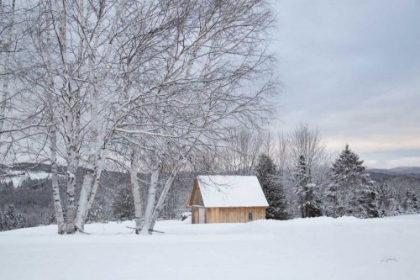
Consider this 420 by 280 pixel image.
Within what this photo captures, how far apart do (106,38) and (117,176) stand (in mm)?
3961

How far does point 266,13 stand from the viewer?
9.57 meters

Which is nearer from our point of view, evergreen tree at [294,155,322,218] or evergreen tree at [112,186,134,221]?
evergreen tree at [294,155,322,218]

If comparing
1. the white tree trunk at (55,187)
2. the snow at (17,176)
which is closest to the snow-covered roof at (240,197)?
the white tree trunk at (55,187)

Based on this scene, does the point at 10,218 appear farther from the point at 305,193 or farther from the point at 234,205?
the point at 305,193

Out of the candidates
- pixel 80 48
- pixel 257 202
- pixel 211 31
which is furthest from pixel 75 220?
pixel 257 202

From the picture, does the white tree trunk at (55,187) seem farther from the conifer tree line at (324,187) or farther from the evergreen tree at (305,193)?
the evergreen tree at (305,193)

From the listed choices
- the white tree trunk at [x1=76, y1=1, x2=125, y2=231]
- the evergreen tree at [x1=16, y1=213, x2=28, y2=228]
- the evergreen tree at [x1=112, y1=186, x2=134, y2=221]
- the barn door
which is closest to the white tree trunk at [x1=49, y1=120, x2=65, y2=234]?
the white tree trunk at [x1=76, y1=1, x2=125, y2=231]

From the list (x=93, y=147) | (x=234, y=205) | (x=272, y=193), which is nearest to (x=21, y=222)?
(x=234, y=205)

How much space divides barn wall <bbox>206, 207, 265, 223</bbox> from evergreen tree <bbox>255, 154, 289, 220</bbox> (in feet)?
12.2

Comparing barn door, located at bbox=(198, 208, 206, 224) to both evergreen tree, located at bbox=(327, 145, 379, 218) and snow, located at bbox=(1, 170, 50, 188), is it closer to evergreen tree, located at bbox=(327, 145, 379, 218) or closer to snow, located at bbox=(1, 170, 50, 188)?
evergreen tree, located at bbox=(327, 145, 379, 218)

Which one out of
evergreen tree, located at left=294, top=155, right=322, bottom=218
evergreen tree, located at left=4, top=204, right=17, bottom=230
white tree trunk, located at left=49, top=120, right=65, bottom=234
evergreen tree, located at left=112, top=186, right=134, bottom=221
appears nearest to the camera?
white tree trunk, located at left=49, top=120, right=65, bottom=234

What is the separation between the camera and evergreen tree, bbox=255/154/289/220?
117 ft

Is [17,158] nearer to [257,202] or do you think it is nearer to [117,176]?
[117,176]

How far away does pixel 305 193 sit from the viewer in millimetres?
37188
